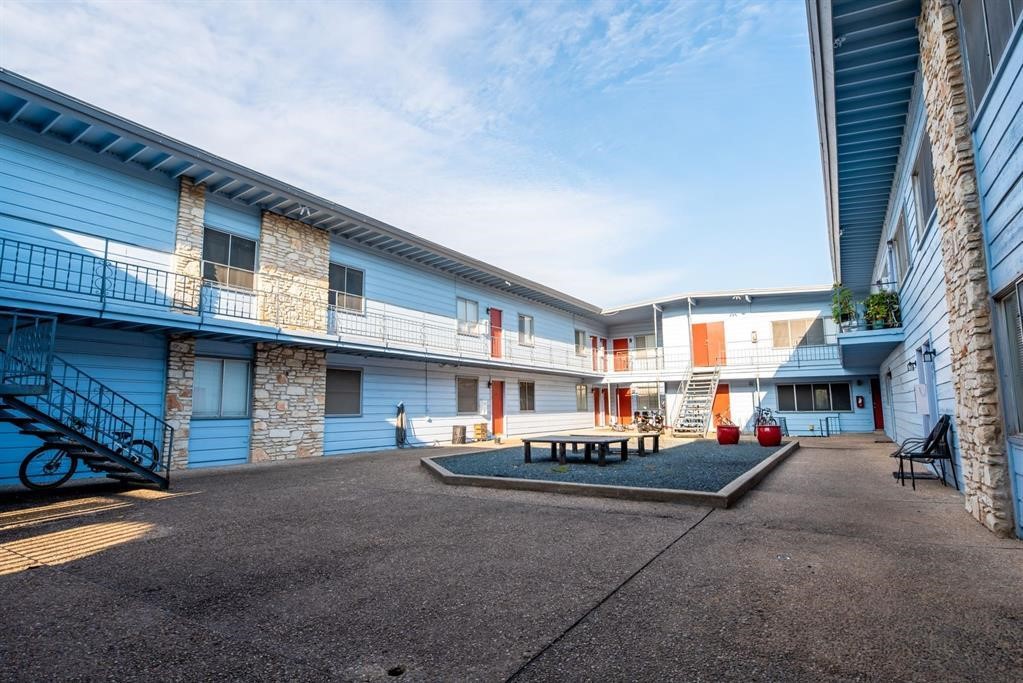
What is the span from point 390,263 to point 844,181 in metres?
13.0

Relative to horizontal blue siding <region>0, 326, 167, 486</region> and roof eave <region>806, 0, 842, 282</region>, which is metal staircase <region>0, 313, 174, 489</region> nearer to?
horizontal blue siding <region>0, 326, 167, 486</region>

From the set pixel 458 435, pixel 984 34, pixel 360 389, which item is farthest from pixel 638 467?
pixel 360 389

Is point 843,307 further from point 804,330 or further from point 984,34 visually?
point 804,330

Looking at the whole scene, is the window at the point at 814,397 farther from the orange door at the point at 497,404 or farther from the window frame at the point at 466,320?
the window frame at the point at 466,320

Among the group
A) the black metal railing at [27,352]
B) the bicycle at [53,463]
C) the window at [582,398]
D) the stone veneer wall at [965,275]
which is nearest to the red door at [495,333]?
the window at [582,398]

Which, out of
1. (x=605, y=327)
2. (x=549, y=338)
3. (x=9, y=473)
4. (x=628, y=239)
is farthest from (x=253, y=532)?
(x=605, y=327)

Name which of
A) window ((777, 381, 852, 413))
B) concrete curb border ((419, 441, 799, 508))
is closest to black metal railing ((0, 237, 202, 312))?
concrete curb border ((419, 441, 799, 508))

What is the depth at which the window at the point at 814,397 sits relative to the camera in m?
21.7

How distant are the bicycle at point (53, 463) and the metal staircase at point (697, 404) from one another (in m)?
17.0

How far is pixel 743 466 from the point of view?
10.2 metres

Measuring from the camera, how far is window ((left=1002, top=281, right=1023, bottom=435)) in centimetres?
470

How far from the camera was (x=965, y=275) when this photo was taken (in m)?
5.39

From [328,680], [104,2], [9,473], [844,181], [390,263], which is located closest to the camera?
[328,680]

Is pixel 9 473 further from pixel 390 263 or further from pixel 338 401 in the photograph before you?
pixel 390 263
